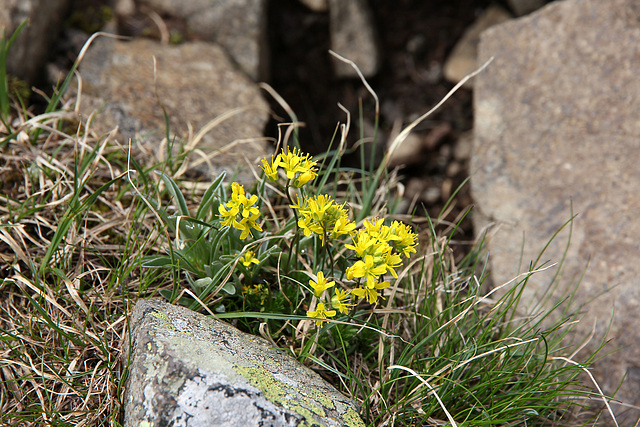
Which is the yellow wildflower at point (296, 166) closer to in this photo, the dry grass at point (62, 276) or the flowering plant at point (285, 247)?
the flowering plant at point (285, 247)

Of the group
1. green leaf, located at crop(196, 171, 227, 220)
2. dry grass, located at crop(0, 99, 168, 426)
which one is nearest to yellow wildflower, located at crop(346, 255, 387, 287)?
green leaf, located at crop(196, 171, 227, 220)

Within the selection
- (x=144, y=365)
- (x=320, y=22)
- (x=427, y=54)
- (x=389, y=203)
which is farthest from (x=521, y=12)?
(x=144, y=365)

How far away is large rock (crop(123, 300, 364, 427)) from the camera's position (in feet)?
4.84

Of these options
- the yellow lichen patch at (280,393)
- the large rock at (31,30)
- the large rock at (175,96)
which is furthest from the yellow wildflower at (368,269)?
the large rock at (31,30)

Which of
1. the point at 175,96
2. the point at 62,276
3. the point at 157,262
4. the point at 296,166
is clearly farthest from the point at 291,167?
the point at 175,96

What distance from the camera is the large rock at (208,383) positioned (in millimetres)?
1476

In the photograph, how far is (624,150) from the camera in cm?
264

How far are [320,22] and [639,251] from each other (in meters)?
2.48

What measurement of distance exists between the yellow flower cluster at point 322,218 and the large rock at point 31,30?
1.73 m

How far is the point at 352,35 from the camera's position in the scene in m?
3.73

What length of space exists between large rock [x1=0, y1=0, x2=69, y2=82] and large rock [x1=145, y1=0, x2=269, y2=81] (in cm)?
56

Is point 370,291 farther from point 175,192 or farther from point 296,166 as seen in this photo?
point 175,192

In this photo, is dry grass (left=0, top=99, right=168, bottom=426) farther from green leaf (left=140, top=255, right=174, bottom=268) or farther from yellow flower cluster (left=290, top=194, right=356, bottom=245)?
yellow flower cluster (left=290, top=194, right=356, bottom=245)

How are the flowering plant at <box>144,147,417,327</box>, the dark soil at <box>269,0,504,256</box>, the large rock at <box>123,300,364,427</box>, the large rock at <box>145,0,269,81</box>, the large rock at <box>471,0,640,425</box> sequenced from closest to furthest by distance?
the large rock at <box>123,300,364,427</box>, the flowering plant at <box>144,147,417,327</box>, the large rock at <box>471,0,640,425</box>, the large rock at <box>145,0,269,81</box>, the dark soil at <box>269,0,504,256</box>
